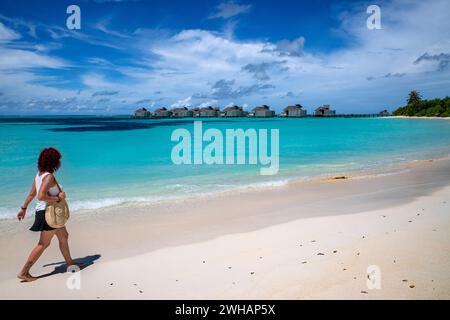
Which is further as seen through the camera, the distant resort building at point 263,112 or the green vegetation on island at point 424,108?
the distant resort building at point 263,112

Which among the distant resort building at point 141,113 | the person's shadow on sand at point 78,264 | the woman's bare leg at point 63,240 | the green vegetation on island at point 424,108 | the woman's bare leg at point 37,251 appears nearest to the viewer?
the woman's bare leg at point 37,251

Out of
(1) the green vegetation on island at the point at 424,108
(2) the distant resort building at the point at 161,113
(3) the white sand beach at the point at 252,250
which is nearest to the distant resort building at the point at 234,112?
(2) the distant resort building at the point at 161,113

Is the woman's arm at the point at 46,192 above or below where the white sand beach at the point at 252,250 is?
above

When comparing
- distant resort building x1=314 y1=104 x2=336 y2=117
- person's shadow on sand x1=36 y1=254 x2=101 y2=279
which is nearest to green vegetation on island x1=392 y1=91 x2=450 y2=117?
distant resort building x1=314 y1=104 x2=336 y2=117

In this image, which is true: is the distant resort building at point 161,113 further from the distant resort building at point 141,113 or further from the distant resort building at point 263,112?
the distant resort building at point 263,112

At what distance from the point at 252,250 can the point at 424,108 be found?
452ft

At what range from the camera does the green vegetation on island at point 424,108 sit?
111 meters

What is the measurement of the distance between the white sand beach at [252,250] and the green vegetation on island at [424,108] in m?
122

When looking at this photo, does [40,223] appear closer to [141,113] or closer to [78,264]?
[78,264]

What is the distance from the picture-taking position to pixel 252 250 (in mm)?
5703

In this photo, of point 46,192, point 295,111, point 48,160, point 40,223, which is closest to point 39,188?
point 46,192

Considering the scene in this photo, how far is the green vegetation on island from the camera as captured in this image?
111438mm

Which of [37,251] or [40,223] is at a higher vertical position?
[40,223]

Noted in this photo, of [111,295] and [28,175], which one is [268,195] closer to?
[111,295]
